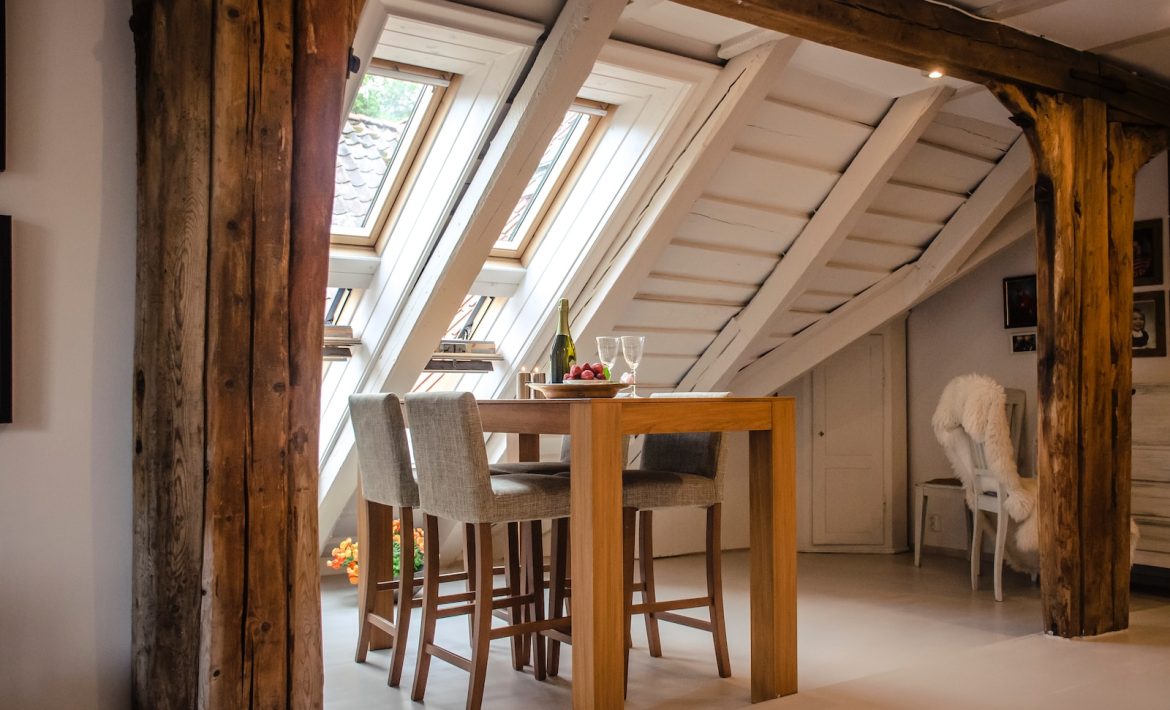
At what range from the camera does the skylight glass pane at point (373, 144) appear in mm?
3764

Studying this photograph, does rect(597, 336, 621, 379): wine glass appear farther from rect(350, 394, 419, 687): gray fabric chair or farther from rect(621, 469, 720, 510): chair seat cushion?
rect(350, 394, 419, 687): gray fabric chair

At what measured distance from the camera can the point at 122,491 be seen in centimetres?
238

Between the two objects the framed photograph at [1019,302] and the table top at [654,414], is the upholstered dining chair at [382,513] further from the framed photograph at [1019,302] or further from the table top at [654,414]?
the framed photograph at [1019,302]

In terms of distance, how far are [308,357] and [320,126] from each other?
530mm

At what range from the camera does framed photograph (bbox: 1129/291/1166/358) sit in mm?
5094

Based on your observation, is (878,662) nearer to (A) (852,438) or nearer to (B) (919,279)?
(B) (919,279)

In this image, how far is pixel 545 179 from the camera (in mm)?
4387

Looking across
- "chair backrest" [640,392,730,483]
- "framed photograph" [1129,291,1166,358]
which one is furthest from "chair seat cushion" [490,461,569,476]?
"framed photograph" [1129,291,1166,358]

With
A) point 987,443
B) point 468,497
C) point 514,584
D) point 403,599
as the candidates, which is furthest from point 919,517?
point 468,497

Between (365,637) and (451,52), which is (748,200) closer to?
(451,52)

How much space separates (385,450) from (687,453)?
1063 mm

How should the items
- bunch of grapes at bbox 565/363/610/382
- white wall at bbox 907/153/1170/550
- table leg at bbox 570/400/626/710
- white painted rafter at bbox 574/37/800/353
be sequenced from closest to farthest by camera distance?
table leg at bbox 570/400/626/710 < bunch of grapes at bbox 565/363/610/382 < white painted rafter at bbox 574/37/800/353 < white wall at bbox 907/153/1170/550

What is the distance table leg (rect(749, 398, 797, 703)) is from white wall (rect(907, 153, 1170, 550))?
3098 millimetres

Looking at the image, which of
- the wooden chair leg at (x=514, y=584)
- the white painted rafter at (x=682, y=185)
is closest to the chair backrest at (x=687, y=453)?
the wooden chair leg at (x=514, y=584)
